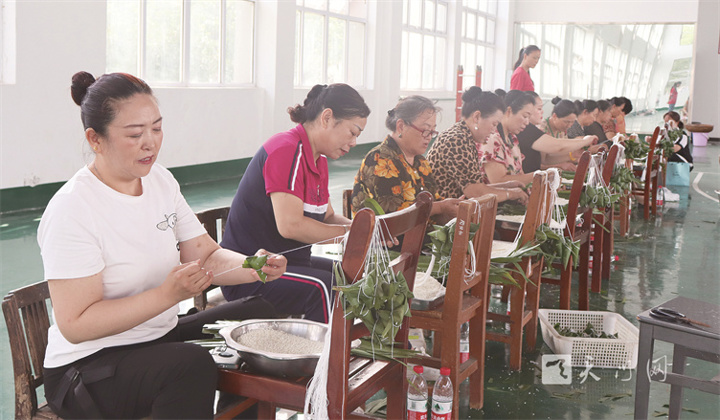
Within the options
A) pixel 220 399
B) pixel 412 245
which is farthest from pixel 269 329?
pixel 412 245

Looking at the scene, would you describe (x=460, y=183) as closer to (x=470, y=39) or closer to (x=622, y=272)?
(x=622, y=272)

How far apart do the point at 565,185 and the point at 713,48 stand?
14.2 meters

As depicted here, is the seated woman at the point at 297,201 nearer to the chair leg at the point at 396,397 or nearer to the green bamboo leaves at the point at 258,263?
the chair leg at the point at 396,397

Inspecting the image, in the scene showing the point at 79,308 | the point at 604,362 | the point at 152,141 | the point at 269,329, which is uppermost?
the point at 152,141

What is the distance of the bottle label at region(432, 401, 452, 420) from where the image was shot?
7.90ft

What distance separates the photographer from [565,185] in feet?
17.0

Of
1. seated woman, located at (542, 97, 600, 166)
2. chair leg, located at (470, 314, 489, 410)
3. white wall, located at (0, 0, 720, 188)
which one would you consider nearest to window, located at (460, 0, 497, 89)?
white wall, located at (0, 0, 720, 188)

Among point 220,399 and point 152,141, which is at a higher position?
point 152,141

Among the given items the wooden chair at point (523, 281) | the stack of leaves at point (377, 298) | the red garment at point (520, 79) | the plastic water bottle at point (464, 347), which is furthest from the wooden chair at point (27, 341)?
the red garment at point (520, 79)

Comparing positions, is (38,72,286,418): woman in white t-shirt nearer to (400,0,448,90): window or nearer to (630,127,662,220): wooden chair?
(630,127,662,220): wooden chair

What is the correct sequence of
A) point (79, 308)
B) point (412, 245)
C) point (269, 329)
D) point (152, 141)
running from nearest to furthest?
Result: 1. point (79, 308)
2. point (152, 141)
3. point (269, 329)
4. point (412, 245)

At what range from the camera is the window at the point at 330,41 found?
11297 mm

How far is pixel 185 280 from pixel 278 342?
35cm

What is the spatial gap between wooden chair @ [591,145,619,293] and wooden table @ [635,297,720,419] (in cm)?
207
